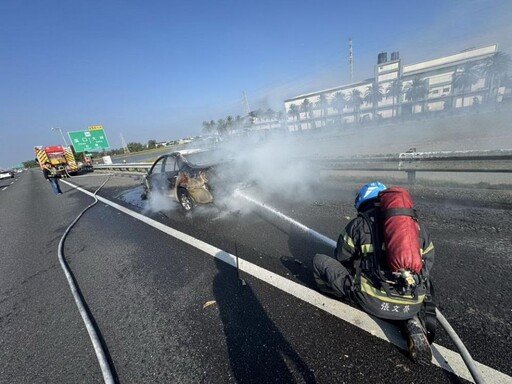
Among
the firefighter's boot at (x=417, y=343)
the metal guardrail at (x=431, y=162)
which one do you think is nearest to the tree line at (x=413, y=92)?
the metal guardrail at (x=431, y=162)

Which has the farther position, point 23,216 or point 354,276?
point 23,216

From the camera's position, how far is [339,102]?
75312 mm

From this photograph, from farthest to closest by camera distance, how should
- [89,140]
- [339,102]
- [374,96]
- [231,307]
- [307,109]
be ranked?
[339,102] < [307,109] < [374,96] < [89,140] < [231,307]

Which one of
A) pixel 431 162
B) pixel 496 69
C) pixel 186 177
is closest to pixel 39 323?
pixel 186 177

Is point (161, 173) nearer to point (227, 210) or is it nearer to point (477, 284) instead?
point (227, 210)

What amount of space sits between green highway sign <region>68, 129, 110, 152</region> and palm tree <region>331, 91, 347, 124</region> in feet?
213

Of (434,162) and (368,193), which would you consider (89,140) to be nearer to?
(434,162)

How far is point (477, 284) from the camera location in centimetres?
258

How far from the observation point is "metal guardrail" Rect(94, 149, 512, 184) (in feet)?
15.8

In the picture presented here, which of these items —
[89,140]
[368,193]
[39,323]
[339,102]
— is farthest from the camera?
[339,102]

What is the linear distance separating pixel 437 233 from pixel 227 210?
13.9 feet

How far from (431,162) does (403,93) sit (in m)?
76.1

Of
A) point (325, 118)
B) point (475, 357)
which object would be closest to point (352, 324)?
point (475, 357)

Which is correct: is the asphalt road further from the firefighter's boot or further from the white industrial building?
the white industrial building
